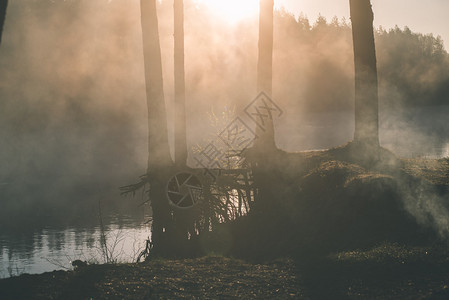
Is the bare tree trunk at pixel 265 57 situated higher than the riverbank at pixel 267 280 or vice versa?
the bare tree trunk at pixel 265 57

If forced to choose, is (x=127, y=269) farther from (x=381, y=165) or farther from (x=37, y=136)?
(x=37, y=136)

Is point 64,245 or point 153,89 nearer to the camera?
point 153,89

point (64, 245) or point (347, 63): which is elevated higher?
point (347, 63)

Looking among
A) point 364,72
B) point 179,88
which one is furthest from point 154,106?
point 364,72

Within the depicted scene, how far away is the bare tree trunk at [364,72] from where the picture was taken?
15.3 m

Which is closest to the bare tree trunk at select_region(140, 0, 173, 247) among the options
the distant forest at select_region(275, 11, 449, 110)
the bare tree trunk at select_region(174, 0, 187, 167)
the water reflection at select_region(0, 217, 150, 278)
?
the bare tree trunk at select_region(174, 0, 187, 167)

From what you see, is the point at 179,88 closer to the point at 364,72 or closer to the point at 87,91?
the point at 364,72

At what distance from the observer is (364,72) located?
50.3ft

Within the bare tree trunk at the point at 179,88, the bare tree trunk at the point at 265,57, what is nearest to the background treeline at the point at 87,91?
the bare tree trunk at the point at 179,88

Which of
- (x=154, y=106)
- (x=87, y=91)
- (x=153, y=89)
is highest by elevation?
(x=87, y=91)

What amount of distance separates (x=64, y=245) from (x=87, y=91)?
110ft

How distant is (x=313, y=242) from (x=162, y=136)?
4.57 meters

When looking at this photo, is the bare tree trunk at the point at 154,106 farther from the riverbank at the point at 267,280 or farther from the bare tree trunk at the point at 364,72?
the bare tree trunk at the point at 364,72

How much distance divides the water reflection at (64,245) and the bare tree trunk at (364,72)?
21.9 feet
